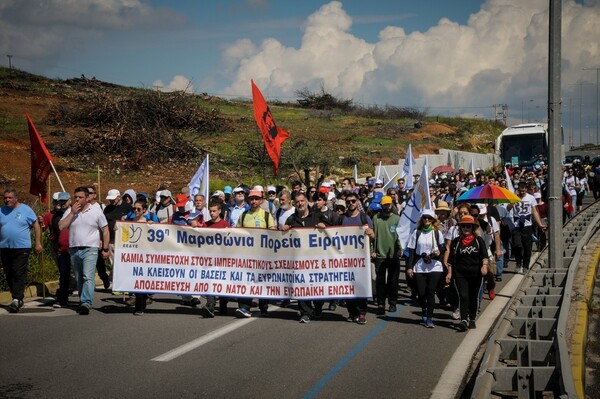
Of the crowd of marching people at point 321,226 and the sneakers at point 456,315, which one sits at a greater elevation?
the crowd of marching people at point 321,226

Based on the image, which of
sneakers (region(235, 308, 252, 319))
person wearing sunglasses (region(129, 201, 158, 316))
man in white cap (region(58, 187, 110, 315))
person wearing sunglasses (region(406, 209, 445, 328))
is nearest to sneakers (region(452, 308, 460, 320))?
person wearing sunglasses (region(406, 209, 445, 328))

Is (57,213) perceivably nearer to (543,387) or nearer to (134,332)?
(134,332)

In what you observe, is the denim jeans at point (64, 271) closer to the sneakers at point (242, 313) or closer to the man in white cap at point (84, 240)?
the man in white cap at point (84, 240)

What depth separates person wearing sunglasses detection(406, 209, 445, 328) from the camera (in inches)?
437

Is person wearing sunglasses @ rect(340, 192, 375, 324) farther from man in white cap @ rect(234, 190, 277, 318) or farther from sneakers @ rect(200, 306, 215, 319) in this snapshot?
sneakers @ rect(200, 306, 215, 319)

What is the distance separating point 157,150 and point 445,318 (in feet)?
95.5

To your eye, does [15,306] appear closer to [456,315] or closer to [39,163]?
[39,163]

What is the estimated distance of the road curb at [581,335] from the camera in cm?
733

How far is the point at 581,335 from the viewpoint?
9.55 meters

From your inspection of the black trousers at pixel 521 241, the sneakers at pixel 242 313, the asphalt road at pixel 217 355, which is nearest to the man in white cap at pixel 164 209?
the asphalt road at pixel 217 355

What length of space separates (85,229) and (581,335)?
23.5ft

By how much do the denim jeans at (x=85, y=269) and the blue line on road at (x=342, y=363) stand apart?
4311mm

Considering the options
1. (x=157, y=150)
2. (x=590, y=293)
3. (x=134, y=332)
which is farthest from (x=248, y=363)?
(x=157, y=150)

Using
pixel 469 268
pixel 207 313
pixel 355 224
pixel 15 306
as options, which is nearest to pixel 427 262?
pixel 469 268
